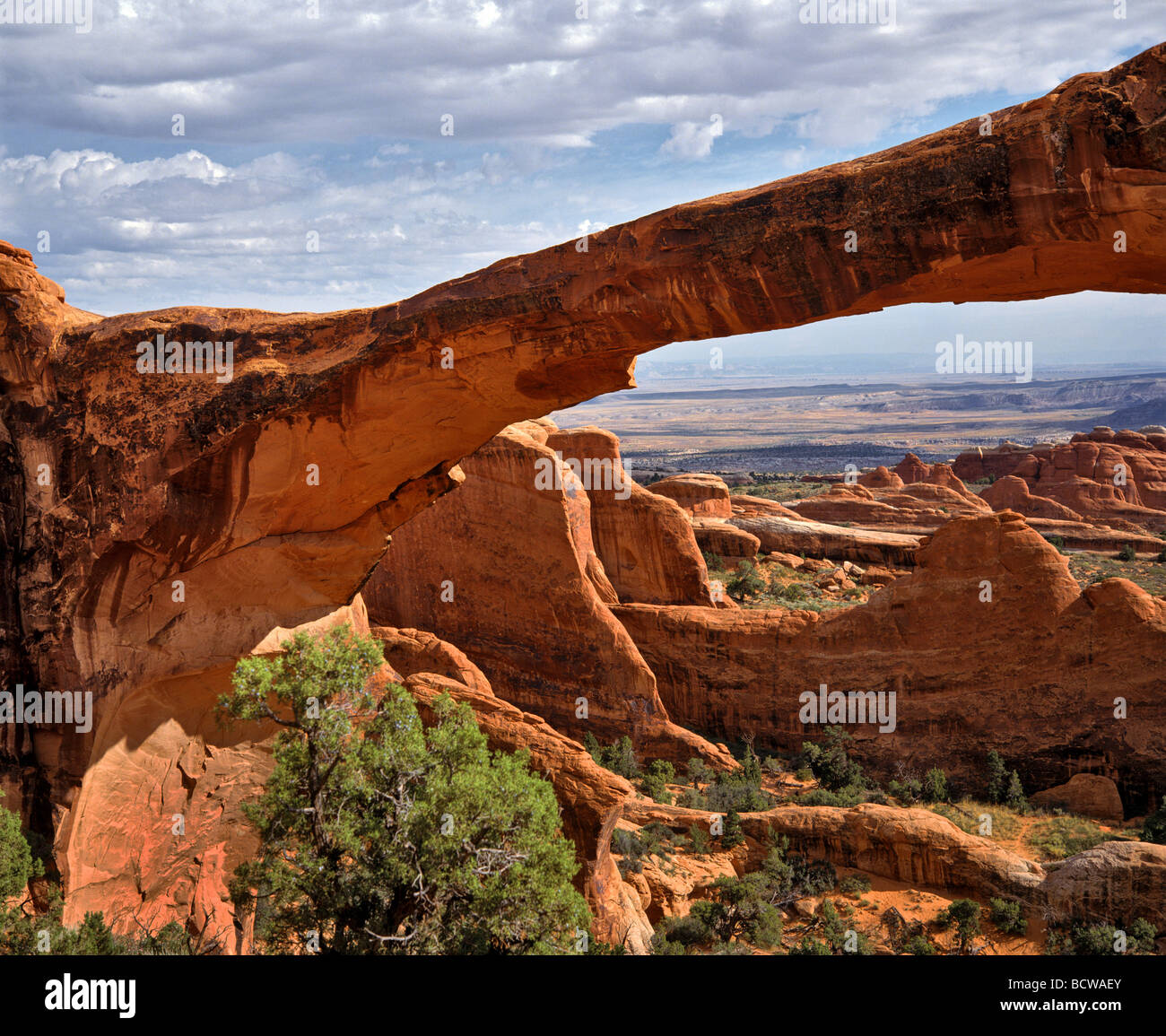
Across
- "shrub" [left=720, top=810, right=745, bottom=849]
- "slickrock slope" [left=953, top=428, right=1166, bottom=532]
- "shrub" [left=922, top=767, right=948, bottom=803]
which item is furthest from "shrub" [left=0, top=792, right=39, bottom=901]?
"slickrock slope" [left=953, top=428, right=1166, bottom=532]

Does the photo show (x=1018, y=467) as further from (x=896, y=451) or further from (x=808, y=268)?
(x=896, y=451)

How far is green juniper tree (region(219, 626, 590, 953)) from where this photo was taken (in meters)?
8.34

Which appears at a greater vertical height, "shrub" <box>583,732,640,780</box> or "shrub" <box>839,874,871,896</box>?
"shrub" <box>583,732,640,780</box>

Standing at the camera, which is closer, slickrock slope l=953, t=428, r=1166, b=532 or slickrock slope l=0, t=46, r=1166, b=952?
slickrock slope l=0, t=46, r=1166, b=952

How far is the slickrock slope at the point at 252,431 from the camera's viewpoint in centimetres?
914

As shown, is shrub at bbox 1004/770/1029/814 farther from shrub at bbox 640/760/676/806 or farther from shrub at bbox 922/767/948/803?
shrub at bbox 640/760/676/806

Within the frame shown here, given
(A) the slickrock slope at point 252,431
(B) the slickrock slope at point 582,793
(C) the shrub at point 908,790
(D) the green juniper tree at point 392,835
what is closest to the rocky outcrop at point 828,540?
(C) the shrub at point 908,790

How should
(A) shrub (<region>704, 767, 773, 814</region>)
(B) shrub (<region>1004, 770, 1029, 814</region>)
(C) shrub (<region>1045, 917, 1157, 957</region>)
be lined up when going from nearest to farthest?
1. (C) shrub (<region>1045, 917, 1157, 957</region>)
2. (A) shrub (<region>704, 767, 773, 814</region>)
3. (B) shrub (<region>1004, 770, 1029, 814</region>)

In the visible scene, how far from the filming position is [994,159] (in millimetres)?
7465

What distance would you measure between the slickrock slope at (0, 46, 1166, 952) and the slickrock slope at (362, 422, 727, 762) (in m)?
8.36

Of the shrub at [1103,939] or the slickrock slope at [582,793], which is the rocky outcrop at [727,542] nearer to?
the slickrock slope at [582,793]

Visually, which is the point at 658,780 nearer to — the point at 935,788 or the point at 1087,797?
the point at 935,788

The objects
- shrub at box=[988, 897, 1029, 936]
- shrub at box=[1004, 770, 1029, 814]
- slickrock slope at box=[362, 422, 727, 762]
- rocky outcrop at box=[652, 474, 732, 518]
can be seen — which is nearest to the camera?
shrub at box=[988, 897, 1029, 936]
